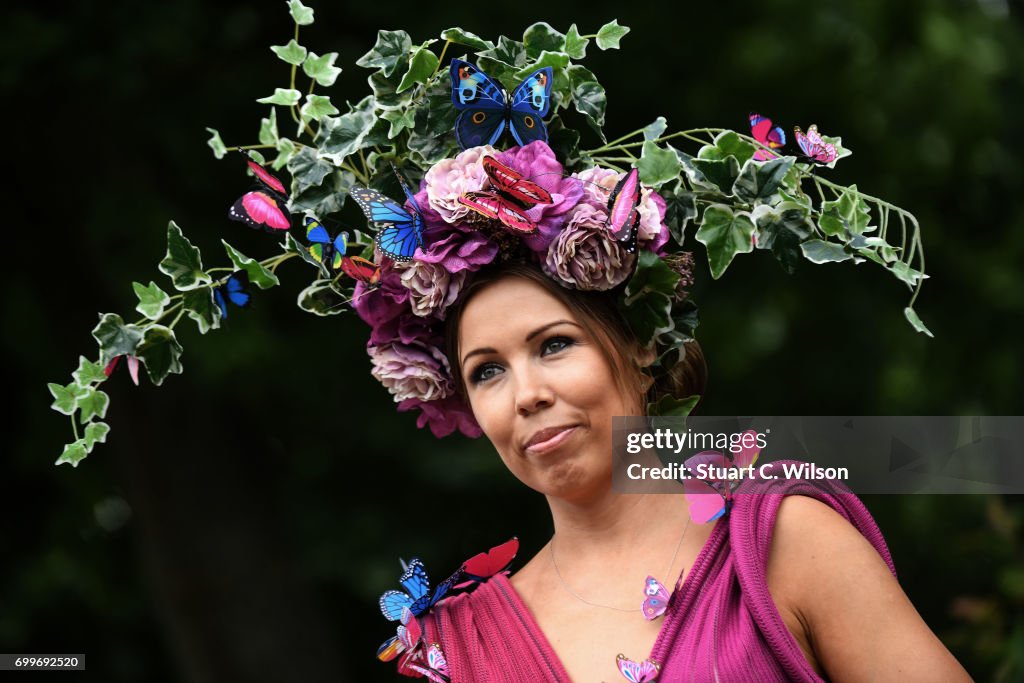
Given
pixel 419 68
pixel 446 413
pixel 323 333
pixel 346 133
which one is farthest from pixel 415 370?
pixel 323 333

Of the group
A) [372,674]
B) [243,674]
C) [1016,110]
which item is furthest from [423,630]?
[1016,110]

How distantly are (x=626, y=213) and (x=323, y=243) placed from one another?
25.7 inches

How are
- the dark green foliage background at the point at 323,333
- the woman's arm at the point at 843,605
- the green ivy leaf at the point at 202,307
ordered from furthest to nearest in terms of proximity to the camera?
the dark green foliage background at the point at 323,333 < the green ivy leaf at the point at 202,307 < the woman's arm at the point at 843,605

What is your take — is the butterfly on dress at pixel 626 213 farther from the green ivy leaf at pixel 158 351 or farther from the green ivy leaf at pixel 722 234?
the green ivy leaf at pixel 158 351

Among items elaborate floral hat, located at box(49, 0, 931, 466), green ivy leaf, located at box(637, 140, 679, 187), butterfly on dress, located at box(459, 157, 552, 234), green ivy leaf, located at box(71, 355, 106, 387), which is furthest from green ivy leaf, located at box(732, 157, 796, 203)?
green ivy leaf, located at box(71, 355, 106, 387)

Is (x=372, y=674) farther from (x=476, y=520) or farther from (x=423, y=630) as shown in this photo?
(x=423, y=630)

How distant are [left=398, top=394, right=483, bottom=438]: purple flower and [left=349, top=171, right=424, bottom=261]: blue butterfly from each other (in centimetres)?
39

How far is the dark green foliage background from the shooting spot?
20.1ft

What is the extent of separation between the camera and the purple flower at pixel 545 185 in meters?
2.65

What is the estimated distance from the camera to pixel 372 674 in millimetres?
7750

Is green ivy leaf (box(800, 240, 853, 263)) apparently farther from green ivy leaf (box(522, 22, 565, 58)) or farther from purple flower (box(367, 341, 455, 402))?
purple flower (box(367, 341, 455, 402))

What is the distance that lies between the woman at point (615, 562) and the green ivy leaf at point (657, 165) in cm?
27

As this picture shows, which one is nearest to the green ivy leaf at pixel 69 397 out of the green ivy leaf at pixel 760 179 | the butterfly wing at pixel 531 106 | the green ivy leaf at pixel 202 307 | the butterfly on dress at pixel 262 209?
the green ivy leaf at pixel 202 307

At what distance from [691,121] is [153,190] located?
2.80m
